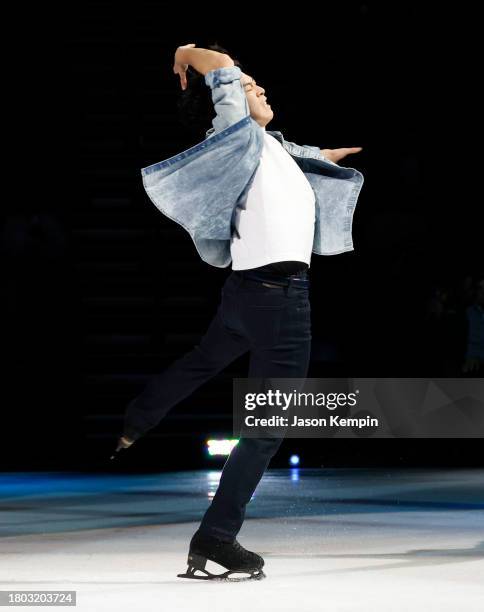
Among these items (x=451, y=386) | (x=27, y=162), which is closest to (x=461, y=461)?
(x=451, y=386)

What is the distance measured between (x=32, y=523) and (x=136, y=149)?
6481 mm

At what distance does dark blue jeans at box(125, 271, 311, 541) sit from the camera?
4.32 metres

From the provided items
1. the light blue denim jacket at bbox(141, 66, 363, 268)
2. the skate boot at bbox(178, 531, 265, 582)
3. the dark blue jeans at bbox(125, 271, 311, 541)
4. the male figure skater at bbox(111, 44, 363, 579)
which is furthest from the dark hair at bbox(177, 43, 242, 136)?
the skate boot at bbox(178, 531, 265, 582)

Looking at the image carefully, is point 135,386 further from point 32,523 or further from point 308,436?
point 32,523

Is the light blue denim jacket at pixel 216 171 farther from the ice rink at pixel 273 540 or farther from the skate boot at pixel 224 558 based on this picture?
the ice rink at pixel 273 540

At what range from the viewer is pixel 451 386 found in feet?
34.0

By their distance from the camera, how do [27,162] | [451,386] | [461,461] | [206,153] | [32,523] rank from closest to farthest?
[206,153], [32,523], [461,461], [451,386], [27,162]

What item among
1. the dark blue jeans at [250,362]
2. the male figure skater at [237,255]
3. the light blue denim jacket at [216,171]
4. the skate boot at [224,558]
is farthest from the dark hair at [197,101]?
the skate boot at [224,558]

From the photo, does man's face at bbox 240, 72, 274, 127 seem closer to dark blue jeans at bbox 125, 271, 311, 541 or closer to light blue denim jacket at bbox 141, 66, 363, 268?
light blue denim jacket at bbox 141, 66, 363, 268

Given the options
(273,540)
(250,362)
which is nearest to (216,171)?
(250,362)

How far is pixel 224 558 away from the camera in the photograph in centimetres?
436

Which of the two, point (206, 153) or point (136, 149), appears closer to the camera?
point (206, 153)

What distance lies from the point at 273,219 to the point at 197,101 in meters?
0.51

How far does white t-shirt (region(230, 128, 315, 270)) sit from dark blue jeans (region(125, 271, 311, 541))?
0.08 metres
